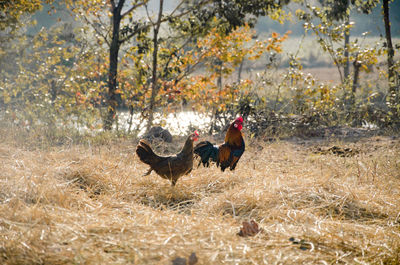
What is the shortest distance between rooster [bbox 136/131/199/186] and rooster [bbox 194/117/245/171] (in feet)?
1.71

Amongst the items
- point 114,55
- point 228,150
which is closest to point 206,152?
point 228,150

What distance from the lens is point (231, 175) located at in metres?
3.72

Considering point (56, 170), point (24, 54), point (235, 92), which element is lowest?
point (56, 170)

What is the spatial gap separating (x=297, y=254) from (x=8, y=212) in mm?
1672

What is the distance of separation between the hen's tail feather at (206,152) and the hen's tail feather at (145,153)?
654 millimetres

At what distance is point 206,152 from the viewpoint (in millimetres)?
3893

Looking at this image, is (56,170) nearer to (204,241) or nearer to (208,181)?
(208,181)

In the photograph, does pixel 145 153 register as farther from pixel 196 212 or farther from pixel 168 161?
pixel 196 212

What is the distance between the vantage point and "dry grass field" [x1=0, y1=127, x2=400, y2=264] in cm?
201

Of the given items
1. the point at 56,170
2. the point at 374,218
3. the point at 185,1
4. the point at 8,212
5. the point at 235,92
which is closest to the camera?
the point at 8,212

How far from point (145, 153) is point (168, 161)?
207mm

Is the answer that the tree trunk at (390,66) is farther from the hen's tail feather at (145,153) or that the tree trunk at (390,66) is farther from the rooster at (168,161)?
the hen's tail feather at (145,153)

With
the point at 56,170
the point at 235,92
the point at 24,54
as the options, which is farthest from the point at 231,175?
the point at 24,54

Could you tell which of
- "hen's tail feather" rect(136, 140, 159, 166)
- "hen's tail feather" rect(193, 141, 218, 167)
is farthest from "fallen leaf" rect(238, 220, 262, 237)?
"hen's tail feather" rect(193, 141, 218, 167)
